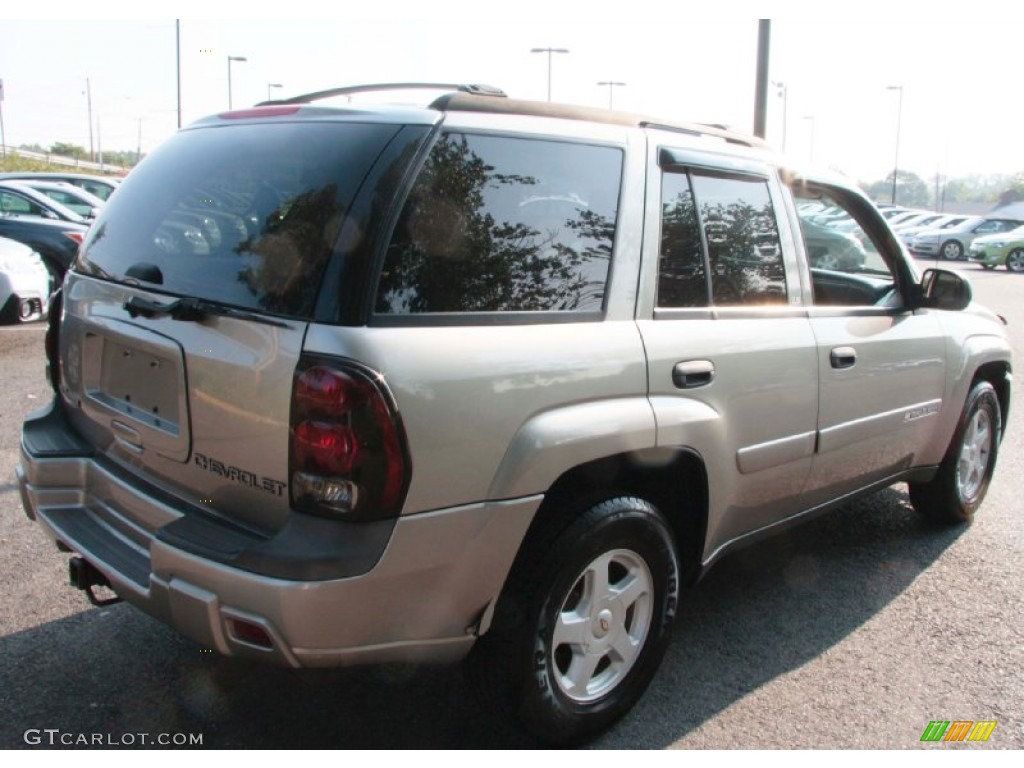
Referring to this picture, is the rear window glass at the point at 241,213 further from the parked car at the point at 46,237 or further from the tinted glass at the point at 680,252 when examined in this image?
the parked car at the point at 46,237

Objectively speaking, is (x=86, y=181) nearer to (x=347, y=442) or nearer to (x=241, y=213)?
(x=241, y=213)

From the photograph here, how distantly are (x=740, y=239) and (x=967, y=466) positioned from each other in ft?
7.81

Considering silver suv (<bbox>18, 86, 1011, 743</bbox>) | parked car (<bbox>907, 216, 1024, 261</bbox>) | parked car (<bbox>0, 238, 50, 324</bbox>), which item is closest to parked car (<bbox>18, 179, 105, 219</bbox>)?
parked car (<bbox>0, 238, 50, 324</bbox>)

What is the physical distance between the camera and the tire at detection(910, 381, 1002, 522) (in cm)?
466

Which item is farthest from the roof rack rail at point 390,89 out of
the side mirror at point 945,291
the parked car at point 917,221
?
the parked car at point 917,221

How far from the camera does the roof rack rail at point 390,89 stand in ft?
9.28

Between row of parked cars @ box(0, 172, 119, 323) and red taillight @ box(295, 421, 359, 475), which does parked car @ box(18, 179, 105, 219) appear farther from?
red taillight @ box(295, 421, 359, 475)

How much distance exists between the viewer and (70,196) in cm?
1396

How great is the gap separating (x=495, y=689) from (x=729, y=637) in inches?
52.6

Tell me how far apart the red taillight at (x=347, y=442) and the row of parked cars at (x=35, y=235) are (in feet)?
21.3

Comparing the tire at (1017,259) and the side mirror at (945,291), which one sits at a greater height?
the side mirror at (945,291)

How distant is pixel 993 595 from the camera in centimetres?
407

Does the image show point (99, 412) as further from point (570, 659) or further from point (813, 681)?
point (813, 681)

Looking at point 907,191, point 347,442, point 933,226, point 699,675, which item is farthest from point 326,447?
point 907,191
